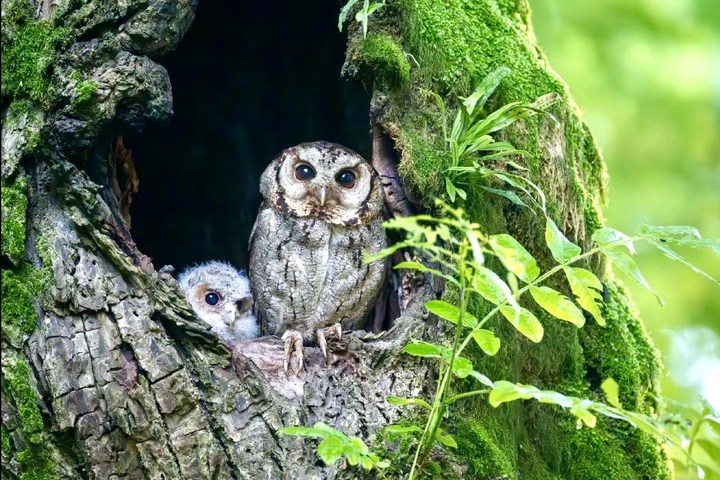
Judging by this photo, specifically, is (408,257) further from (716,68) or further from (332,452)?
(716,68)

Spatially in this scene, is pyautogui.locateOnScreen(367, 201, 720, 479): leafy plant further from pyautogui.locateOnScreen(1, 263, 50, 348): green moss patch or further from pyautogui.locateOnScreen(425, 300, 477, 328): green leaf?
pyautogui.locateOnScreen(1, 263, 50, 348): green moss patch

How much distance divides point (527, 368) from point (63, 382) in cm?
160

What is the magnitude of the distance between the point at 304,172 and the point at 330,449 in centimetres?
182

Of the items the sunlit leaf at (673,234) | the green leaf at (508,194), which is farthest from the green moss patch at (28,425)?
the sunlit leaf at (673,234)

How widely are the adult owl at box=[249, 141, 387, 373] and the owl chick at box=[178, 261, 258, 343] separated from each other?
0.26 m

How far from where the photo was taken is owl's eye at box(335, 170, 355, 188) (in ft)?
12.3

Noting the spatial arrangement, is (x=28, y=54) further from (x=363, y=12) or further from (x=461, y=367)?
(x=461, y=367)

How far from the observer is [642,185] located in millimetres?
5957

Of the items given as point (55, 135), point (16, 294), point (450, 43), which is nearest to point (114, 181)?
point (55, 135)

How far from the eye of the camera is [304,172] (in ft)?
12.5

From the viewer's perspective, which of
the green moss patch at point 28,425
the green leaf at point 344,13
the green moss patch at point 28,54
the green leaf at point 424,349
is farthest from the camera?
the green leaf at point 344,13

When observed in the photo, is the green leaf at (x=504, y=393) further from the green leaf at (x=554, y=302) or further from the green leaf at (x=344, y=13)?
the green leaf at (x=344, y=13)

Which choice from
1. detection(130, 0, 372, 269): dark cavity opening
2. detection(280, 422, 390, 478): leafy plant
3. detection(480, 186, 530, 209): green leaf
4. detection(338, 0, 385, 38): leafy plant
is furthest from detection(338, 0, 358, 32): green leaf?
detection(280, 422, 390, 478): leafy plant

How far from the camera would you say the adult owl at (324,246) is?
3.74 metres
